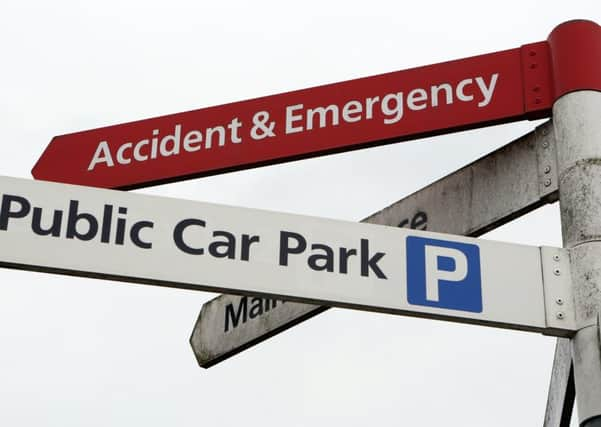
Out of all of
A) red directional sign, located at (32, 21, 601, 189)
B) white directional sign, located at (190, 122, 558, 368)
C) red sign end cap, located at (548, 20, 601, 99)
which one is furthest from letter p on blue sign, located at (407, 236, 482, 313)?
red sign end cap, located at (548, 20, 601, 99)

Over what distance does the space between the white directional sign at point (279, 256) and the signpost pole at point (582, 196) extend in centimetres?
5

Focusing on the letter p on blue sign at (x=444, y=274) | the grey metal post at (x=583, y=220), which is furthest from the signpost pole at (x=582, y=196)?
the letter p on blue sign at (x=444, y=274)

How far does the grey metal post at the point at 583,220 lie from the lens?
298 centimetres

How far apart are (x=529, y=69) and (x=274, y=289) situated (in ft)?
3.84

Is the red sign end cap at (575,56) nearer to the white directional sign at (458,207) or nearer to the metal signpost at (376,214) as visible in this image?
the metal signpost at (376,214)

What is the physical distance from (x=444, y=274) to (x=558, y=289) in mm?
303

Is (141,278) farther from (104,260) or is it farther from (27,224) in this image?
(27,224)

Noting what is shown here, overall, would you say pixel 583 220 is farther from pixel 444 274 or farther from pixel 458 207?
pixel 458 207

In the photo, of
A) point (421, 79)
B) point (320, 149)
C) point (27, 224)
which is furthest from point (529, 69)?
point (27, 224)

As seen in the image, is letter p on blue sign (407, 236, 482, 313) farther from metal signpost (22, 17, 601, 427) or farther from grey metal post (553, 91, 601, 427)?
grey metal post (553, 91, 601, 427)

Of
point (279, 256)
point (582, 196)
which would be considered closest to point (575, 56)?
point (582, 196)

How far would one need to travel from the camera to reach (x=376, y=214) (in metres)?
3.97

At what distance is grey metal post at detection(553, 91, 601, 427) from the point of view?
2.98 metres

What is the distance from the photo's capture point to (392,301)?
10.1 ft
